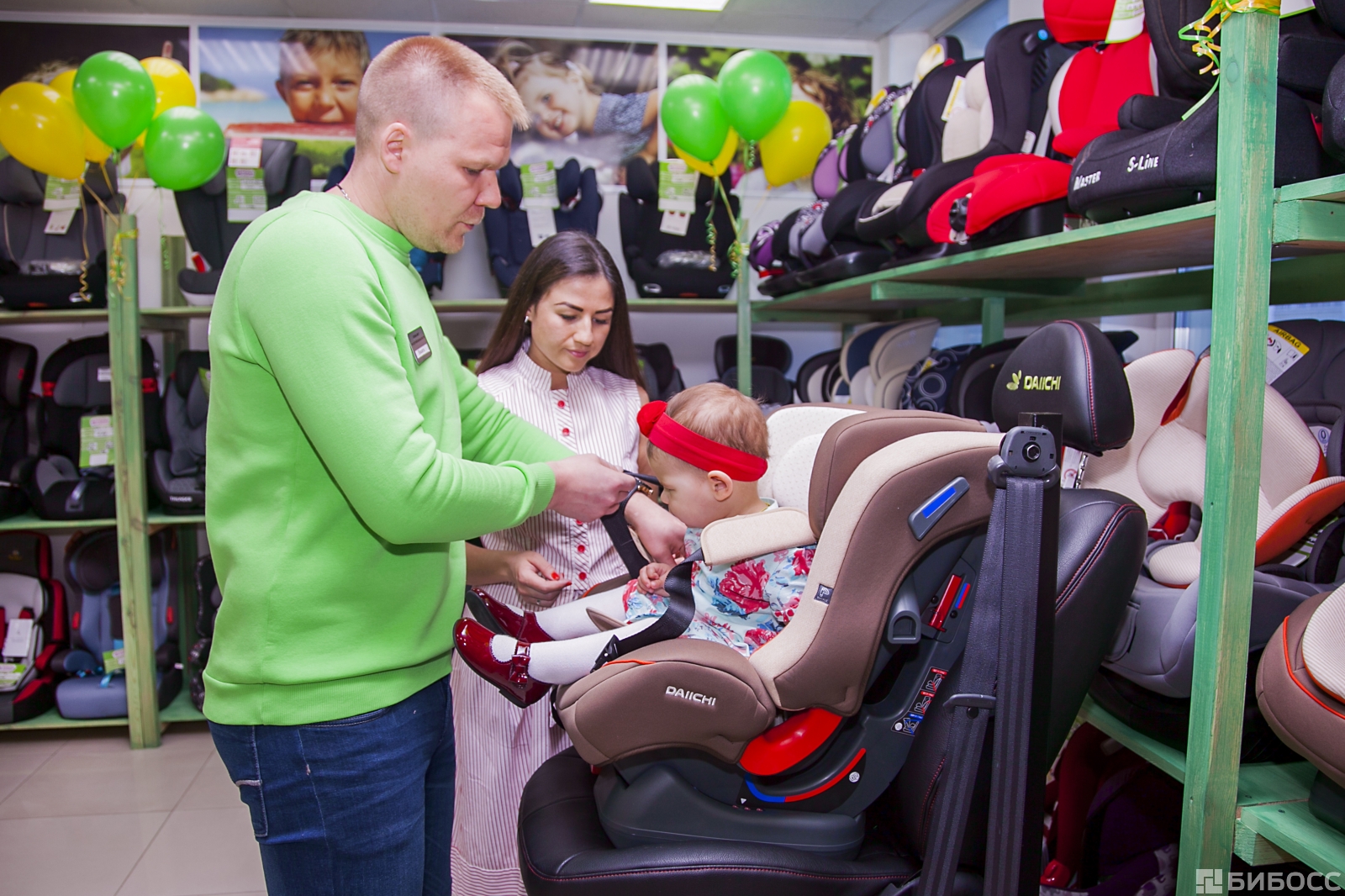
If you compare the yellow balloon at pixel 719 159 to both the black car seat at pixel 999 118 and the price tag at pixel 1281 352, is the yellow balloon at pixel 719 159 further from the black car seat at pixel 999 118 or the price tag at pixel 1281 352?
the price tag at pixel 1281 352

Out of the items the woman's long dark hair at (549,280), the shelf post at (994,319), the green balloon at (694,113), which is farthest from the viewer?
the green balloon at (694,113)

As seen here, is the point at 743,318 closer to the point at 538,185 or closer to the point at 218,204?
the point at 538,185

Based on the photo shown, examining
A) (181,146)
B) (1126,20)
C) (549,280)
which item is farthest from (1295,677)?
(181,146)

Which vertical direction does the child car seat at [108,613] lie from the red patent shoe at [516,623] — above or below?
below

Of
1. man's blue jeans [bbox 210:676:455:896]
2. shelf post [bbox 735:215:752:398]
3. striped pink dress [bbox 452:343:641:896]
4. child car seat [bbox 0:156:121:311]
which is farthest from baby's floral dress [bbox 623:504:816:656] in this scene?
child car seat [bbox 0:156:121:311]

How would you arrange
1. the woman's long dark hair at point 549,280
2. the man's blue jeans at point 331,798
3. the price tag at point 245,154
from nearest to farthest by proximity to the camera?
the man's blue jeans at point 331,798 < the woman's long dark hair at point 549,280 < the price tag at point 245,154

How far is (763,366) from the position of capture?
3.89m

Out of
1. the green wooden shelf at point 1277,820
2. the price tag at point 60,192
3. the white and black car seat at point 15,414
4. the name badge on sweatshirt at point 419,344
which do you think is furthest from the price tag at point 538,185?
the green wooden shelf at point 1277,820

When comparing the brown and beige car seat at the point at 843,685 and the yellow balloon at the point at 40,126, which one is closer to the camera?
the brown and beige car seat at the point at 843,685

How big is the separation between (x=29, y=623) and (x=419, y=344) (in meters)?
3.54

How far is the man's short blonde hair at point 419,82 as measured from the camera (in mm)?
1083

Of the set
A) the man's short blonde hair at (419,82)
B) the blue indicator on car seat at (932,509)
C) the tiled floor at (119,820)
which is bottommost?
the tiled floor at (119,820)

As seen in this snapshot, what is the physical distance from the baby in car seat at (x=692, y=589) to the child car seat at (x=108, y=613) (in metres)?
2.87

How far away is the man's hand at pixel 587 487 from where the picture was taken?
1303 millimetres
